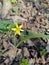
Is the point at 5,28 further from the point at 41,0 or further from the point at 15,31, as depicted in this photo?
the point at 41,0

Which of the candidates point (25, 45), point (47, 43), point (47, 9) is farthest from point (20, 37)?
point (47, 9)

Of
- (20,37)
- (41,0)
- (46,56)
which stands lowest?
(46,56)

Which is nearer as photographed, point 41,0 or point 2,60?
point 2,60

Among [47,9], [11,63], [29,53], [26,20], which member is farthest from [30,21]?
[11,63]

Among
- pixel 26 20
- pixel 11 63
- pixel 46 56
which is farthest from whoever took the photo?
pixel 26 20

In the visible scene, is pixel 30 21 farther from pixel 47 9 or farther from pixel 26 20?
pixel 47 9

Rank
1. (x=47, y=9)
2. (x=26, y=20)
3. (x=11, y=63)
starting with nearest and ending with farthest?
(x=11, y=63) → (x=26, y=20) → (x=47, y=9)

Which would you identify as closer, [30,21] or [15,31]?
[15,31]

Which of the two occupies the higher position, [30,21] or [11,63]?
[30,21]

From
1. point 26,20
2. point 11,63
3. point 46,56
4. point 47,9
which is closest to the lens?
point 11,63
